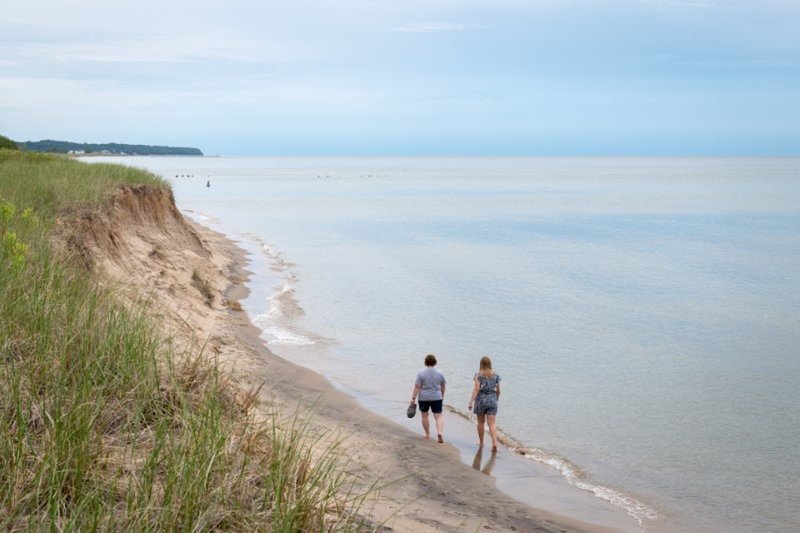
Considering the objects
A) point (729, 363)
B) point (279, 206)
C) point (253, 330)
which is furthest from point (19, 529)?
point (279, 206)

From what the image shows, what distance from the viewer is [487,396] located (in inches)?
539

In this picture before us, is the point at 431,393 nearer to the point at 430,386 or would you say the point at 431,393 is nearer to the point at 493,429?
the point at 430,386

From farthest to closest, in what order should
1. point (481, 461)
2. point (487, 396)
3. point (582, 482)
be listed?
point (487, 396) → point (481, 461) → point (582, 482)

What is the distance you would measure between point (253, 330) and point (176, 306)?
264 centimetres

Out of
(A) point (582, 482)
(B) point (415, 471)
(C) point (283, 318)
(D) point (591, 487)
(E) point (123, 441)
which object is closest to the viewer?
(E) point (123, 441)

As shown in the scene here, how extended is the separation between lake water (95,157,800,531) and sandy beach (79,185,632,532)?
1.26 m

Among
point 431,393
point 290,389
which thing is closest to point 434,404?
point 431,393

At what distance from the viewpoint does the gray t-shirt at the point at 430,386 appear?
554 inches

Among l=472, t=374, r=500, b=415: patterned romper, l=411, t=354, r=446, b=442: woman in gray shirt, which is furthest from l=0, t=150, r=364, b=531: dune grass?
l=472, t=374, r=500, b=415: patterned romper

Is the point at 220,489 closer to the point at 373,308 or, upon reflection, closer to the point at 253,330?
the point at 253,330

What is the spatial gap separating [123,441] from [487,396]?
8009mm

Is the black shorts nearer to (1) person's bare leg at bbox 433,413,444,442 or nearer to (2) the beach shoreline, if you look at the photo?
(1) person's bare leg at bbox 433,413,444,442

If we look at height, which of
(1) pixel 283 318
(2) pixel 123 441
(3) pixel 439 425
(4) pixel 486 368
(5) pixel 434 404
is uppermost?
(2) pixel 123 441

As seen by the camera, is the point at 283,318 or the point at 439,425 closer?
the point at 439,425
